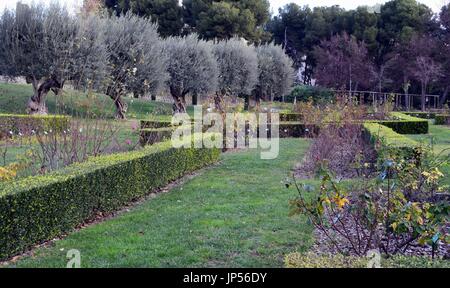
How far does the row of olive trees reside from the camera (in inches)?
657

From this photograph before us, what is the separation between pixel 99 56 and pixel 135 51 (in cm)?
140

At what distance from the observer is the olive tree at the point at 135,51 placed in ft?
60.1

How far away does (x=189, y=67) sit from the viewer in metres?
22.2

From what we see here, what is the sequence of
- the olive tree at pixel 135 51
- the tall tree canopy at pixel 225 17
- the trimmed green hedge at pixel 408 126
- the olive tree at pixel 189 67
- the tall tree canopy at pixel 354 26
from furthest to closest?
the tall tree canopy at pixel 354 26
the tall tree canopy at pixel 225 17
the olive tree at pixel 189 67
the olive tree at pixel 135 51
the trimmed green hedge at pixel 408 126

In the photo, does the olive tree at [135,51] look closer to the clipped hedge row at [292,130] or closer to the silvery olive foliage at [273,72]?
the clipped hedge row at [292,130]

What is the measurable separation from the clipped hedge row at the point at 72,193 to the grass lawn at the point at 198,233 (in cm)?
17

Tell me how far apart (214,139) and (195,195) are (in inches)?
139

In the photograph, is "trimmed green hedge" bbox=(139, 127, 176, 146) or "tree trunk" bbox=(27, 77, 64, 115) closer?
"trimmed green hedge" bbox=(139, 127, 176, 146)

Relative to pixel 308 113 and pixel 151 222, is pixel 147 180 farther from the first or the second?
pixel 308 113

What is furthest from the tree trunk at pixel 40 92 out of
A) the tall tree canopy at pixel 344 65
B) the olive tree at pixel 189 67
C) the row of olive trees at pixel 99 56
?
the tall tree canopy at pixel 344 65

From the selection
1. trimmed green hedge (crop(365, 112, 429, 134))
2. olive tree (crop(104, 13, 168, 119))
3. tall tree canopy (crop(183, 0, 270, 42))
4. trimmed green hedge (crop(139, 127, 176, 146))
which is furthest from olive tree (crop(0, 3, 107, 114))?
tall tree canopy (crop(183, 0, 270, 42))

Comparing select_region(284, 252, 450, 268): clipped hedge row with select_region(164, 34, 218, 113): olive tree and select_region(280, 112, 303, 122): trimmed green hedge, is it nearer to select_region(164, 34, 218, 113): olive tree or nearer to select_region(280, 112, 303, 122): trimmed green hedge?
select_region(280, 112, 303, 122): trimmed green hedge

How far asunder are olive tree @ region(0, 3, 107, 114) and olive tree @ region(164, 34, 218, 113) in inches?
195
